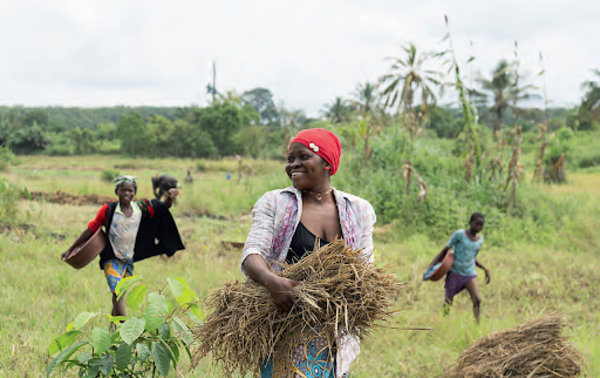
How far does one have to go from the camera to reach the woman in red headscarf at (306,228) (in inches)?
81.0

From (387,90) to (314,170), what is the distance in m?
15.1

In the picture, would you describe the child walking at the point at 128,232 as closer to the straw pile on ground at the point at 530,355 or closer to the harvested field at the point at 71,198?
the straw pile on ground at the point at 530,355

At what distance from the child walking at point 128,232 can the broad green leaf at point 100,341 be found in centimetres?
194

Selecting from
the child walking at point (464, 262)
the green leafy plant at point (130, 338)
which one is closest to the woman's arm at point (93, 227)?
the green leafy plant at point (130, 338)

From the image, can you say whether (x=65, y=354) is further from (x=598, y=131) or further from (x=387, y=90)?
(x=598, y=131)

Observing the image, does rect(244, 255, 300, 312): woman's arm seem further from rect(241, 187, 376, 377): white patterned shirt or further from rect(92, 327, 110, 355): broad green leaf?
rect(92, 327, 110, 355): broad green leaf

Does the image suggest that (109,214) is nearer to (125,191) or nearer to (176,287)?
(125,191)

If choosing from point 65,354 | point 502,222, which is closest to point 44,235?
point 65,354

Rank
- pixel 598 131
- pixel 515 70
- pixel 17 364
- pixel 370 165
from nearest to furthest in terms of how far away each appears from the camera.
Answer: pixel 17 364
pixel 515 70
pixel 370 165
pixel 598 131

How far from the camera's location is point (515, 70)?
10.3 meters

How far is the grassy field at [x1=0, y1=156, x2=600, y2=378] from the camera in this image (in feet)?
13.3

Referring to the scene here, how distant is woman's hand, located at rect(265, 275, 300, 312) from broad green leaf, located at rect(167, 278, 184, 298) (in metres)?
0.64

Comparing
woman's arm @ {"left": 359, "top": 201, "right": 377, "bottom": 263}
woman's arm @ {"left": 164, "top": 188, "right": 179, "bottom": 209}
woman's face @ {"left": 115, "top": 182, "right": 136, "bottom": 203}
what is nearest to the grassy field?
woman's arm @ {"left": 359, "top": 201, "right": 377, "bottom": 263}

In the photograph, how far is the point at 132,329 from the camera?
227cm
